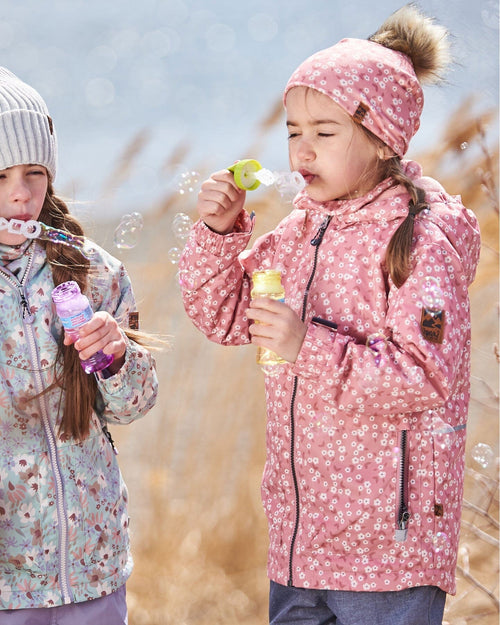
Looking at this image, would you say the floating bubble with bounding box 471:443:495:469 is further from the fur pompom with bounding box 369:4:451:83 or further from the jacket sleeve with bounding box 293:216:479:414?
the fur pompom with bounding box 369:4:451:83

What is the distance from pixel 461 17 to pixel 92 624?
2.19 m

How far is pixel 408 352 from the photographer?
54.2 inches

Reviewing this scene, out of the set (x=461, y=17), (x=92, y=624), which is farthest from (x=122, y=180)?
(x=92, y=624)

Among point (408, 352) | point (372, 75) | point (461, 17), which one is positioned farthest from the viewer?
point (461, 17)

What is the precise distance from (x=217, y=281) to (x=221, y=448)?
1.39 meters

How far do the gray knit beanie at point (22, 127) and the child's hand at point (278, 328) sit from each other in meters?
0.51

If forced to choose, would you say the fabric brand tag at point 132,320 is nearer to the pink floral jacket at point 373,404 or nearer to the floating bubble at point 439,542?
the pink floral jacket at point 373,404

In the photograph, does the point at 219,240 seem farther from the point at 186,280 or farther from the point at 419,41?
the point at 419,41

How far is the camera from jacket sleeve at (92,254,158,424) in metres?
1.52

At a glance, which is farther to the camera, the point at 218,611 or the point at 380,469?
the point at 218,611

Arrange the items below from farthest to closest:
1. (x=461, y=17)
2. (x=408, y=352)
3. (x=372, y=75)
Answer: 1. (x=461, y=17)
2. (x=372, y=75)
3. (x=408, y=352)

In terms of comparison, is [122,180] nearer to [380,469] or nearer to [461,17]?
[461,17]

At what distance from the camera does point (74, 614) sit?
4.91ft

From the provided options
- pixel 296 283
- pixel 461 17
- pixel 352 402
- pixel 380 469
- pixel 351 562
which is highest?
pixel 461 17
